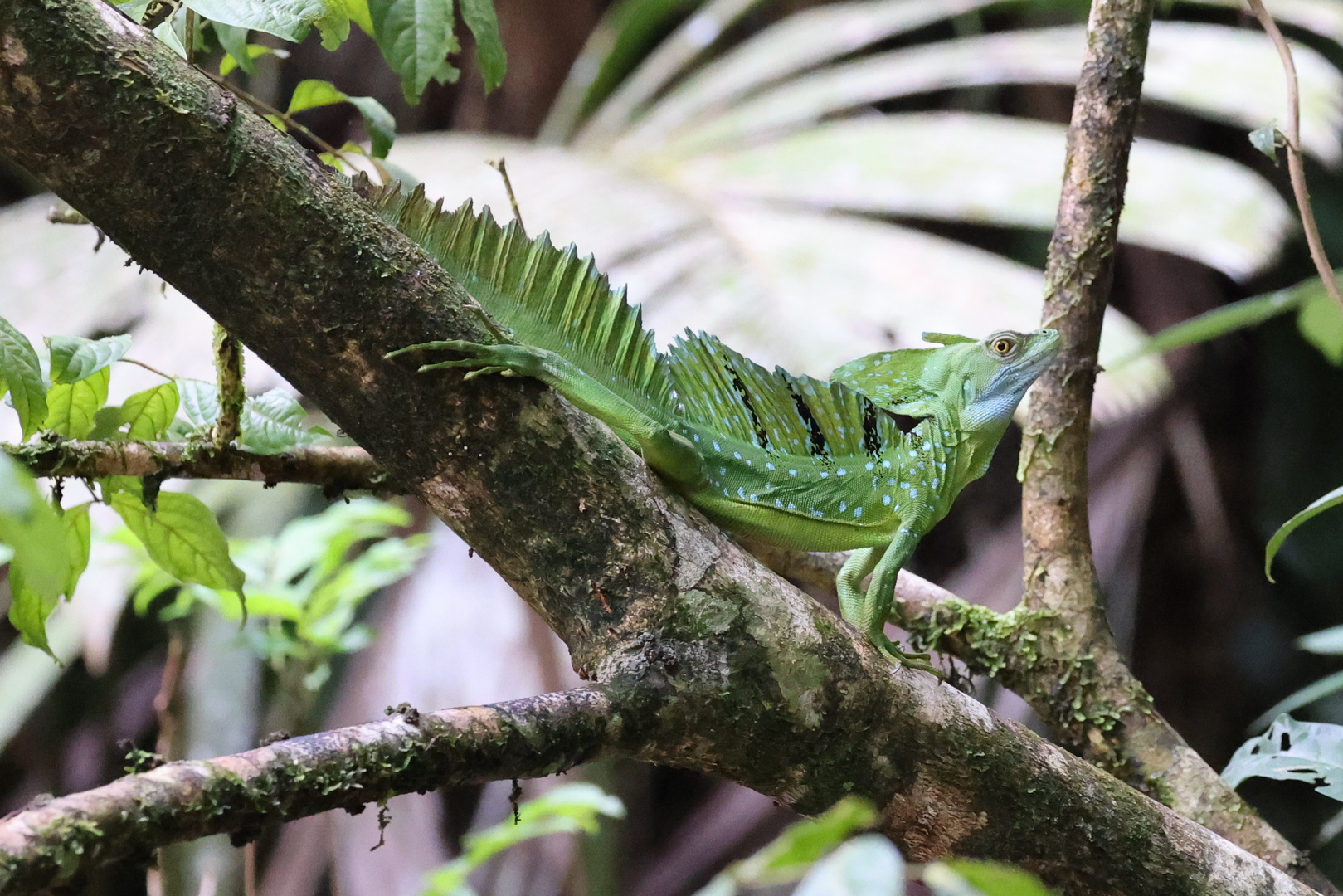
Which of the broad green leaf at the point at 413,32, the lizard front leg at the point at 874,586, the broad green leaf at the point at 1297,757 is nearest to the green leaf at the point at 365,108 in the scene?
the broad green leaf at the point at 413,32

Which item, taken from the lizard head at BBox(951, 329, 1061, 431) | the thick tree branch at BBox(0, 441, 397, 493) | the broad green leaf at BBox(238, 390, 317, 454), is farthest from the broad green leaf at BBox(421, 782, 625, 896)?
the lizard head at BBox(951, 329, 1061, 431)

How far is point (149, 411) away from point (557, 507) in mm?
766

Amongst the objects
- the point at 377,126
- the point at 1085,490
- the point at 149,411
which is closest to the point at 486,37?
the point at 377,126

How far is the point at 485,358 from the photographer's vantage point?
54.5 inches

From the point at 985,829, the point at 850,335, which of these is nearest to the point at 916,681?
Answer: the point at 985,829

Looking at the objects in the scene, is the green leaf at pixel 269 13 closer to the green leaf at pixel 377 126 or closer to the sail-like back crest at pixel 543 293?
the sail-like back crest at pixel 543 293

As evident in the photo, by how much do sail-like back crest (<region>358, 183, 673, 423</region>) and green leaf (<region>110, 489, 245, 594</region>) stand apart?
1.88 feet

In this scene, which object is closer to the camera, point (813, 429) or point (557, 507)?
point (557, 507)

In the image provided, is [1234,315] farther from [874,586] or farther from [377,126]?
[377,126]

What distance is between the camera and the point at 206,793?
3.20ft

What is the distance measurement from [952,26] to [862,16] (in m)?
1.17

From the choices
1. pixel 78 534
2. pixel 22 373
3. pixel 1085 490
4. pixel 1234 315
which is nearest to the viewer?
pixel 22 373

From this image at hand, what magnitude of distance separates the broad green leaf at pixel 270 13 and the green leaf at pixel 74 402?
583 mm

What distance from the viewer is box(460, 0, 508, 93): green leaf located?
1763 millimetres
